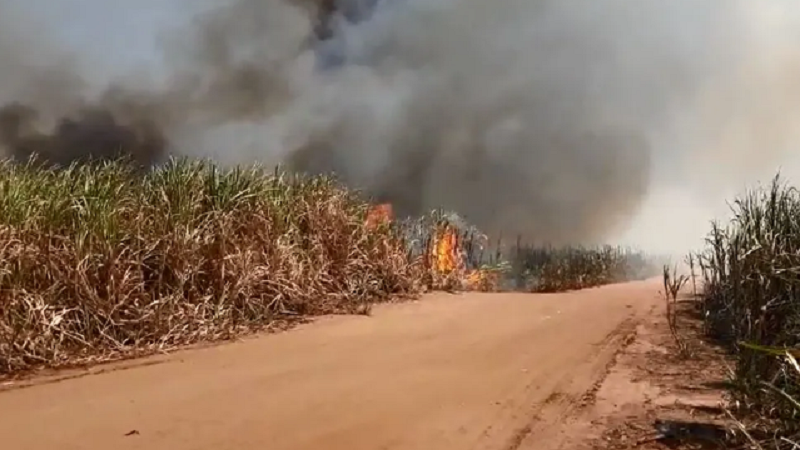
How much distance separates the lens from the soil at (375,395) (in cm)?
367

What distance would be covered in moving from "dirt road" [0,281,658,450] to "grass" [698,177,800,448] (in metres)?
0.97

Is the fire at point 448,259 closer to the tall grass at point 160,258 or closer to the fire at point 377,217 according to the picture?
the fire at point 377,217

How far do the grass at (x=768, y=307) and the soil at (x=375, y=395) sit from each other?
470 mm

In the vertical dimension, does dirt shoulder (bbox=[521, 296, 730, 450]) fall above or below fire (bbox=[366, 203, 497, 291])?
below

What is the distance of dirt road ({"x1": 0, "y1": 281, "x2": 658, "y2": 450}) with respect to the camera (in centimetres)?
364

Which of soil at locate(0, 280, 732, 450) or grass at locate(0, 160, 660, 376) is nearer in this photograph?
soil at locate(0, 280, 732, 450)

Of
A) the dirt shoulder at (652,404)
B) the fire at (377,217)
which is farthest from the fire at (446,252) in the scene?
the dirt shoulder at (652,404)

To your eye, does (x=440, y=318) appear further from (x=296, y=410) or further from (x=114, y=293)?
(x=296, y=410)

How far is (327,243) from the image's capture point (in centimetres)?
845

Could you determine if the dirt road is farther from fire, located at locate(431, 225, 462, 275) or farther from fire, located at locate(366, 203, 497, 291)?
fire, located at locate(431, 225, 462, 275)

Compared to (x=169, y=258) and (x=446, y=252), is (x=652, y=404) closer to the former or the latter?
(x=169, y=258)

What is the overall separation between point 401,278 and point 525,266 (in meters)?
7.89

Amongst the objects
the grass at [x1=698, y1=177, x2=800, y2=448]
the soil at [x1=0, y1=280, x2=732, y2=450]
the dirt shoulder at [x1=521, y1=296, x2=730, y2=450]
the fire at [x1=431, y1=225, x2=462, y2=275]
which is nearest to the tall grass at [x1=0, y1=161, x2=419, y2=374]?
the soil at [x1=0, y1=280, x2=732, y2=450]

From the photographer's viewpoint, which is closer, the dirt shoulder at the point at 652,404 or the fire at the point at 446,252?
the dirt shoulder at the point at 652,404
